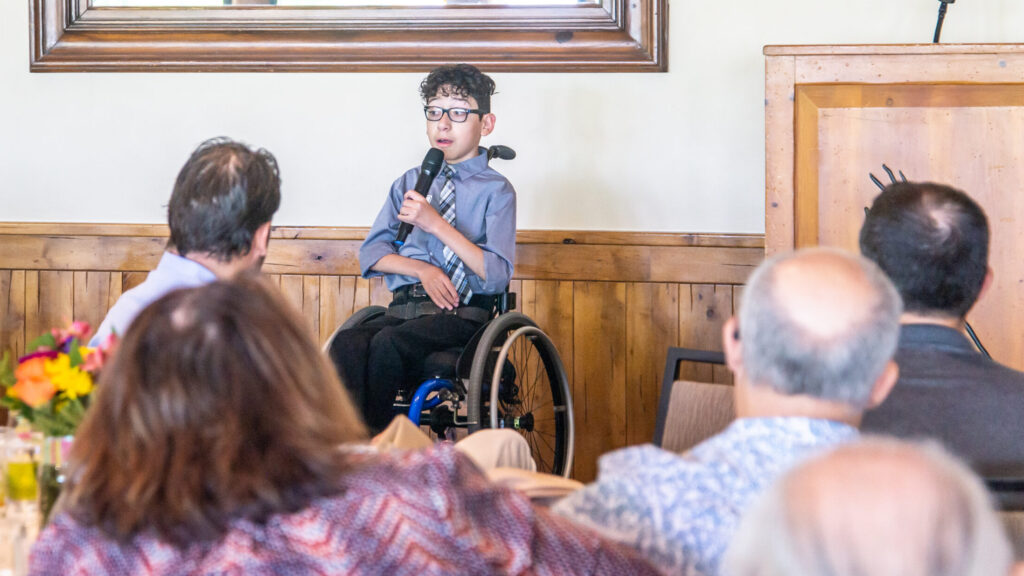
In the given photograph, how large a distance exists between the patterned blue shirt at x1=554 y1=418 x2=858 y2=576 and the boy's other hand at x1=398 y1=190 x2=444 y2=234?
160cm

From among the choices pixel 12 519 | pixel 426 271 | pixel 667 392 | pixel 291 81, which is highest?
pixel 291 81

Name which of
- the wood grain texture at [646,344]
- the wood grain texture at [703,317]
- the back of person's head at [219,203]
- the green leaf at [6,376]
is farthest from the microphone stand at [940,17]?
the green leaf at [6,376]

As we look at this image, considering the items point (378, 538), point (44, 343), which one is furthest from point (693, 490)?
point (44, 343)

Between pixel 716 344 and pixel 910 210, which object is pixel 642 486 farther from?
pixel 716 344

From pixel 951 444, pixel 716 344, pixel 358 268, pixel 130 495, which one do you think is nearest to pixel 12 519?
pixel 130 495

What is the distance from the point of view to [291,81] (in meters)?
3.36

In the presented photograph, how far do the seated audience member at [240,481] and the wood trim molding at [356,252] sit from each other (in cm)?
237

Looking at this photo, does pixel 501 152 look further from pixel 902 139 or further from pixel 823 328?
pixel 823 328

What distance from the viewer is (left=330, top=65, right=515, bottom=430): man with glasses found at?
2525mm

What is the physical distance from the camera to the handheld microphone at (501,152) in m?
2.84

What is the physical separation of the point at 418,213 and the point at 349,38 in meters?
0.96

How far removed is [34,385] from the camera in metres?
1.17

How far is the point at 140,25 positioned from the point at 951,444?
2.90 m

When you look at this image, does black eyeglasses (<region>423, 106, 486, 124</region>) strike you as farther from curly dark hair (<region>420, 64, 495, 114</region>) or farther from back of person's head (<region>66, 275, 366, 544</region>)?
back of person's head (<region>66, 275, 366, 544</region>)
